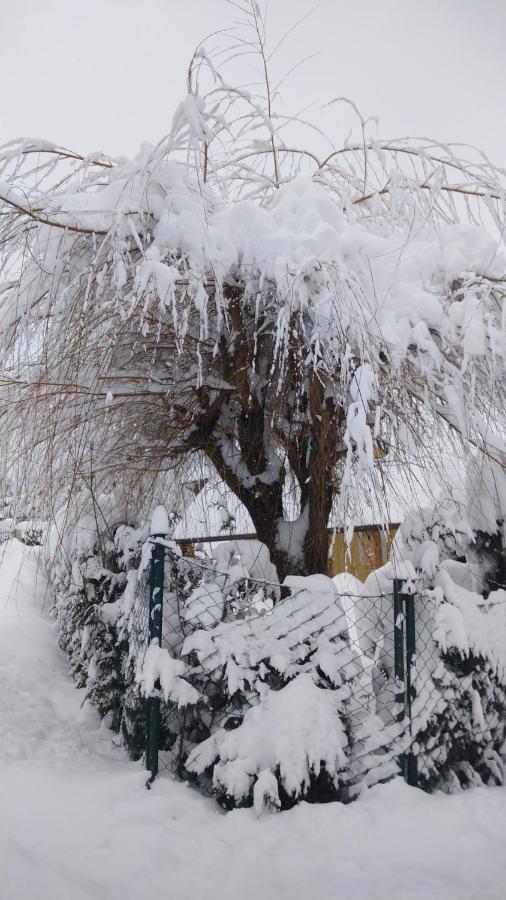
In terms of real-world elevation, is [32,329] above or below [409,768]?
above

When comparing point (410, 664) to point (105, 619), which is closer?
point (410, 664)

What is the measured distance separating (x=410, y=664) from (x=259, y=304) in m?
1.85

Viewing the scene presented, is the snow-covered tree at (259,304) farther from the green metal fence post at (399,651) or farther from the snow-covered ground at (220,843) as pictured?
the snow-covered ground at (220,843)

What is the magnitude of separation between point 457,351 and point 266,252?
39.7 inches

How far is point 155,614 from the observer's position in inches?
103

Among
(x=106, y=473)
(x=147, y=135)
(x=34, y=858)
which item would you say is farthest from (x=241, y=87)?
(x=34, y=858)

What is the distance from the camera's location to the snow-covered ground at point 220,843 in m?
1.93

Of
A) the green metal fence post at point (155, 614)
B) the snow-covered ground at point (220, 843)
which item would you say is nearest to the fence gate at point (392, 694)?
the green metal fence post at point (155, 614)

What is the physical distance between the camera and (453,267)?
8.93 feet

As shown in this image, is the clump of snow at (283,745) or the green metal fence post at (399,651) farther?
the green metal fence post at (399,651)

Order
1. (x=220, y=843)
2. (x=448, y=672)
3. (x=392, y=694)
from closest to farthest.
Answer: (x=220, y=843)
(x=448, y=672)
(x=392, y=694)

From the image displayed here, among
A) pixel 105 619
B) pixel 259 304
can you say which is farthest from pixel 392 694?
pixel 259 304

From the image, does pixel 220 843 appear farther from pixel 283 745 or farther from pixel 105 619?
pixel 105 619

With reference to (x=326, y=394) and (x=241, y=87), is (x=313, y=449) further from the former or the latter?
(x=241, y=87)
